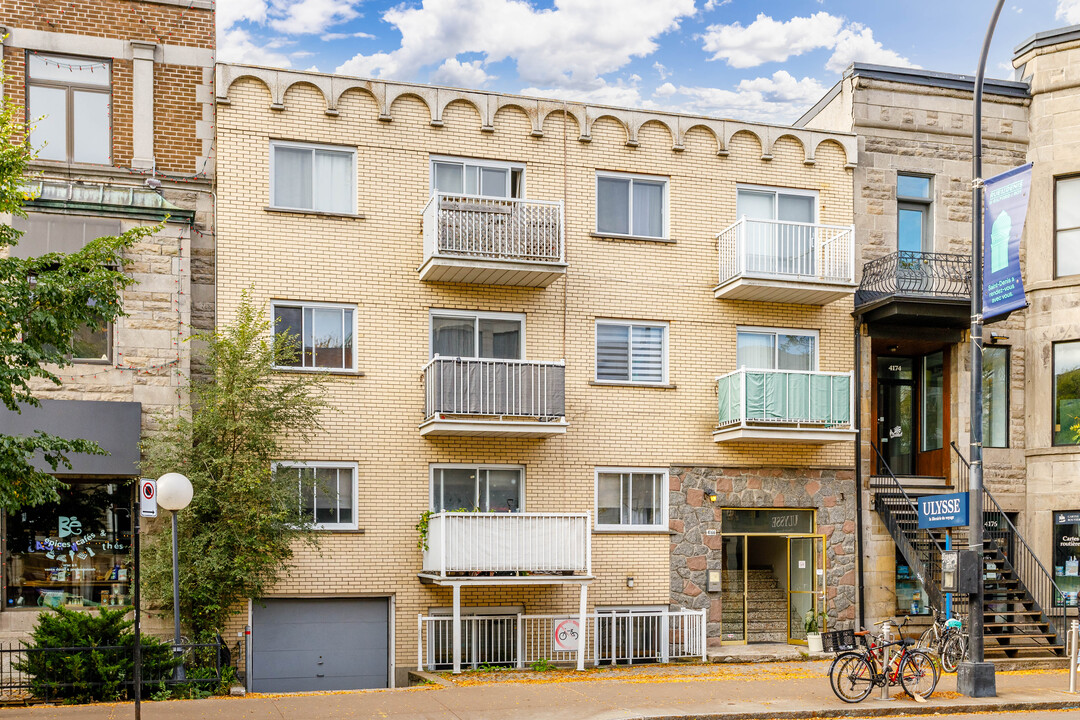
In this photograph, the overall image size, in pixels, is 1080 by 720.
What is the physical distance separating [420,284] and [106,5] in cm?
729

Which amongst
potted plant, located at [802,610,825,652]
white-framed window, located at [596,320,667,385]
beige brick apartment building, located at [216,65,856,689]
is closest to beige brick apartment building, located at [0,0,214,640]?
beige brick apartment building, located at [216,65,856,689]

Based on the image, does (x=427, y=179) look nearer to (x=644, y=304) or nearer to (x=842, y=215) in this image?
(x=644, y=304)

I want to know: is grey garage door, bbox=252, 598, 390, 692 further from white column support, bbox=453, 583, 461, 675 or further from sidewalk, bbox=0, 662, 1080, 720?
sidewalk, bbox=0, 662, 1080, 720

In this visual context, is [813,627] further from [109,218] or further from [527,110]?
[109,218]

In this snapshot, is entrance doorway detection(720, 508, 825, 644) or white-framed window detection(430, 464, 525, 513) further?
entrance doorway detection(720, 508, 825, 644)

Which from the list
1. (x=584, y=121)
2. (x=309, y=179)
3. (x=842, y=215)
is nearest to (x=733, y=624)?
(x=842, y=215)

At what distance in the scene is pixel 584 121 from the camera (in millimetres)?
21891

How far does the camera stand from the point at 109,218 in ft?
61.0

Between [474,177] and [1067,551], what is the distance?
14.2 m

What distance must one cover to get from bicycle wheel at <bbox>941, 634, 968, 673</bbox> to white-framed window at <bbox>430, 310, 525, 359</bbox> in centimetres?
895

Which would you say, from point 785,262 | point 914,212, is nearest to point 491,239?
point 785,262

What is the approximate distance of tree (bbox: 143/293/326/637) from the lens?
17.4 m

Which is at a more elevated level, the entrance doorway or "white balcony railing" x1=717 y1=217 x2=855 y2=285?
"white balcony railing" x1=717 y1=217 x2=855 y2=285

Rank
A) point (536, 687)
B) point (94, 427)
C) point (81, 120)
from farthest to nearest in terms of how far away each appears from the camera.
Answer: point (81, 120) → point (94, 427) → point (536, 687)
